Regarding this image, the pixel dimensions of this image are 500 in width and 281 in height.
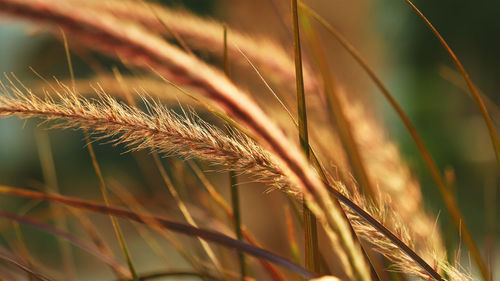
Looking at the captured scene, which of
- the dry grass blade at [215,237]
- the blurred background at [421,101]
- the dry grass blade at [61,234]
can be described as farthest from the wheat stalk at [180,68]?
the blurred background at [421,101]

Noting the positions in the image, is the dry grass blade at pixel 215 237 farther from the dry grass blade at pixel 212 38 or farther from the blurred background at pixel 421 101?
the blurred background at pixel 421 101

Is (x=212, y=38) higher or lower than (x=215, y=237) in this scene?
higher

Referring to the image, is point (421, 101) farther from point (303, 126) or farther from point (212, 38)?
point (303, 126)

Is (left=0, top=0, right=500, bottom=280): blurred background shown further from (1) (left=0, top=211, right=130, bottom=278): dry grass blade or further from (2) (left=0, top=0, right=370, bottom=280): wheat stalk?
(2) (left=0, top=0, right=370, bottom=280): wheat stalk

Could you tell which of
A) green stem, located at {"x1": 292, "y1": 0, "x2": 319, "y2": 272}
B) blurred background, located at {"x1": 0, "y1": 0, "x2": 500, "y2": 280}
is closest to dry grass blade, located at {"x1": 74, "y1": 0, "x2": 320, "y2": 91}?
green stem, located at {"x1": 292, "y1": 0, "x2": 319, "y2": 272}

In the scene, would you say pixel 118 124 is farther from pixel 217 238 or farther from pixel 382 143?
pixel 382 143

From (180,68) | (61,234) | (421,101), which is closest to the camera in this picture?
(180,68)

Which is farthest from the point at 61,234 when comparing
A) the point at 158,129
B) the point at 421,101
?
the point at 421,101

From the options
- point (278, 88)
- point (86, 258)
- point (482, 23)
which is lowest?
point (86, 258)

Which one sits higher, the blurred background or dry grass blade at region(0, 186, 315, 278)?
the blurred background

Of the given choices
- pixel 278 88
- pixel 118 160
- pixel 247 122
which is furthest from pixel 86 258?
pixel 247 122

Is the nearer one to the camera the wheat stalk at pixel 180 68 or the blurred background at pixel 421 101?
the wheat stalk at pixel 180 68
